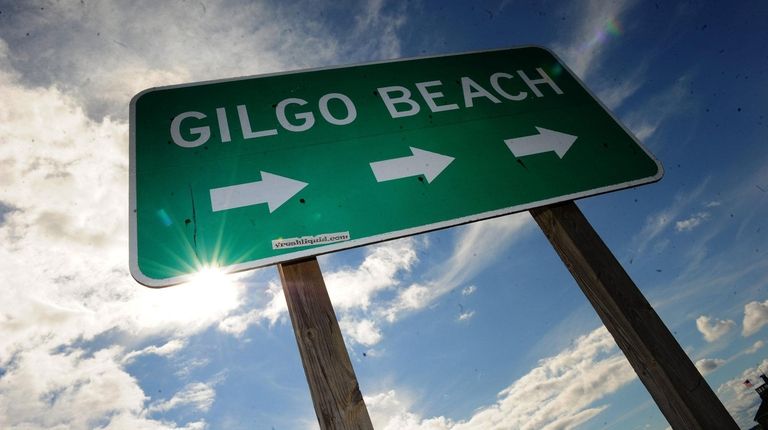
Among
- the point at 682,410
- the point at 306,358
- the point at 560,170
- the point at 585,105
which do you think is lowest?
the point at 682,410

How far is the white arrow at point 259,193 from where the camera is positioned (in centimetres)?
134

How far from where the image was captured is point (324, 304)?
52.6 inches

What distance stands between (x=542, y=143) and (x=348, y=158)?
90 cm

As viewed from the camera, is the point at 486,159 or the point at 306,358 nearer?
the point at 306,358

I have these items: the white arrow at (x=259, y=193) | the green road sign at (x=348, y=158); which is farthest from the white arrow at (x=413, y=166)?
the white arrow at (x=259, y=193)

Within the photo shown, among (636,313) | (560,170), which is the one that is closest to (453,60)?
(560,170)

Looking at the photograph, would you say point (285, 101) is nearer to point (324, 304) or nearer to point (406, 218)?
point (406, 218)

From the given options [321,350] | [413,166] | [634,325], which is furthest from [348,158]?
[634,325]

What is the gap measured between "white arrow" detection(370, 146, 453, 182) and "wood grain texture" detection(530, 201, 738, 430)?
512 mm

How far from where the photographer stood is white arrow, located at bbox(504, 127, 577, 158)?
172 centimetres

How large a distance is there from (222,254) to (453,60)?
5.49 ft

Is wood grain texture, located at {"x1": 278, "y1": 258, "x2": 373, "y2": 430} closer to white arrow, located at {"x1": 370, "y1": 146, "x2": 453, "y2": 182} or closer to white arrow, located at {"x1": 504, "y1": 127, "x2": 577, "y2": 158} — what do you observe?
white arrow, located at {"x1": 370, "y1": 146, "x2": 453, "y2": 182}

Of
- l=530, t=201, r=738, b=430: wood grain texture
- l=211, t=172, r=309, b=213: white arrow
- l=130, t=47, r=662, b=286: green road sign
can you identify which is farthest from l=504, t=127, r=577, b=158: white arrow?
A: l=211, t=172, r=309, b=213: white arrow

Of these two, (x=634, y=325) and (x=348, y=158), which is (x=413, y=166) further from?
(x=634, y=325)
